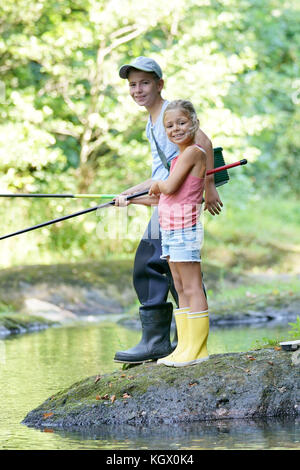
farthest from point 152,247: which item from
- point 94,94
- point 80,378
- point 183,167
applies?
point 94,94

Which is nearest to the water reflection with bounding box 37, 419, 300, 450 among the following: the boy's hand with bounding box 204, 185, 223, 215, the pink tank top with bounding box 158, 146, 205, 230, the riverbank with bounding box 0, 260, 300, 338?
the pink tank top with bounding box 158, 146, 205, 230

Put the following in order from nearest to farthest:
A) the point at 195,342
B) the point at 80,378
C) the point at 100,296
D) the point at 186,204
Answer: the point at 186,204 < the point at 195,342 < the point at 80,378 < the point at 100,296

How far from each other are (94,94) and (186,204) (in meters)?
11.5

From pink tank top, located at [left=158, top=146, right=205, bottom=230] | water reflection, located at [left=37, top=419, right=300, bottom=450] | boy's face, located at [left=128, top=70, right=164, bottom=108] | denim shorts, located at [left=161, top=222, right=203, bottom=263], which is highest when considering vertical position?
boy's face, located at [left=128, top=70, right=164, bottom=108]

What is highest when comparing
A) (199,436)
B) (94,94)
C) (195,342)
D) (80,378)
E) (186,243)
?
(94,94)

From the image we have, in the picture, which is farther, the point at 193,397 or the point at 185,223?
the point at 185,223

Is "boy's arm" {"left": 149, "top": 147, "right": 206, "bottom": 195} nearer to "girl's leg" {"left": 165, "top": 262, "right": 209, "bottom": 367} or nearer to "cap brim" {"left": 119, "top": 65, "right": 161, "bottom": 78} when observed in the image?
"girl's leg" {"left": 165, "top": 262, "right": 209, "bottom": 367}

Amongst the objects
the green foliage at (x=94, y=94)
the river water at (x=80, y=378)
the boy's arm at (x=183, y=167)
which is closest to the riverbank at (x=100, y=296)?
the river water at (x=80, y=378)

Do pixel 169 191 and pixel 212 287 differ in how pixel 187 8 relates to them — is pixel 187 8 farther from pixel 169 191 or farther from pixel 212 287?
pixel 169 191

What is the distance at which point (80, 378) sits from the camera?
279 inches

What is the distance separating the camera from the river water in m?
4.68

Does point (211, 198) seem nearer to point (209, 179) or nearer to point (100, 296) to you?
point (209, 179)

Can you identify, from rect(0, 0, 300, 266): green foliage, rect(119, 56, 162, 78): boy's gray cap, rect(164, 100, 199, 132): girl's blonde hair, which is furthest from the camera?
rect(0, 0, 300, 266): green foliage

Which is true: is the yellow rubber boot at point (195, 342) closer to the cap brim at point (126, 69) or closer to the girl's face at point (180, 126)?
the girl's face at point (180, 126)
